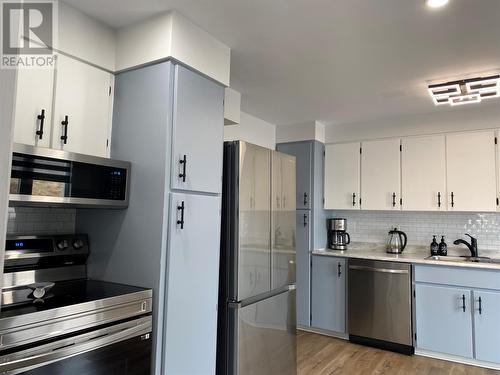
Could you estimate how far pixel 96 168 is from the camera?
192 cm

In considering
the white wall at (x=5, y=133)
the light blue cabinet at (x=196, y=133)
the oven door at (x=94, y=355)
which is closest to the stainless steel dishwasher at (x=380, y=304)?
the light blue cabinet at (x=196, y=133)

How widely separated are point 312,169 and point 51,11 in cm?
307

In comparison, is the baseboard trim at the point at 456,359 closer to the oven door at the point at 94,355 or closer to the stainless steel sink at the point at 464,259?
the stainless steel sink at the point at 464,259

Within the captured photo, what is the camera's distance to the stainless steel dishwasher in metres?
3.50

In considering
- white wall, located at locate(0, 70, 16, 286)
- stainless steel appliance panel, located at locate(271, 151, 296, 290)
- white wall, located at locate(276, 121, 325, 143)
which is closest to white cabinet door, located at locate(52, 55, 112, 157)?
stainless steel appliance panel, located at locate(271, 151, 296, 290)

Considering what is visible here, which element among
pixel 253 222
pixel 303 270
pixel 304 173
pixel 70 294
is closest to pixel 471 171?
pixel 304 173

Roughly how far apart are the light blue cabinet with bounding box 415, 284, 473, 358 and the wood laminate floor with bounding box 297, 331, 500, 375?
15cm

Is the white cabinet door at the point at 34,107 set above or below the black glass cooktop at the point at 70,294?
above

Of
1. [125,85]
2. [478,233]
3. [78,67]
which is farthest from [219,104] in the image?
[478,233]

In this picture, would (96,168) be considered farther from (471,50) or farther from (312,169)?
(312,169)

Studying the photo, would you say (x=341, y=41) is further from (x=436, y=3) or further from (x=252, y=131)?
(x=252, y=131)

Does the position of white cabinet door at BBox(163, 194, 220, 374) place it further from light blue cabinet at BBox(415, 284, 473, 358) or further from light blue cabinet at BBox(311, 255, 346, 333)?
light blue cabinet at BBox(415, 284, 473, 358)

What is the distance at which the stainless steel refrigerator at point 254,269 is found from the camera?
2338 millimetres

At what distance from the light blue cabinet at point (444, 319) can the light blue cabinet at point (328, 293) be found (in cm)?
77
